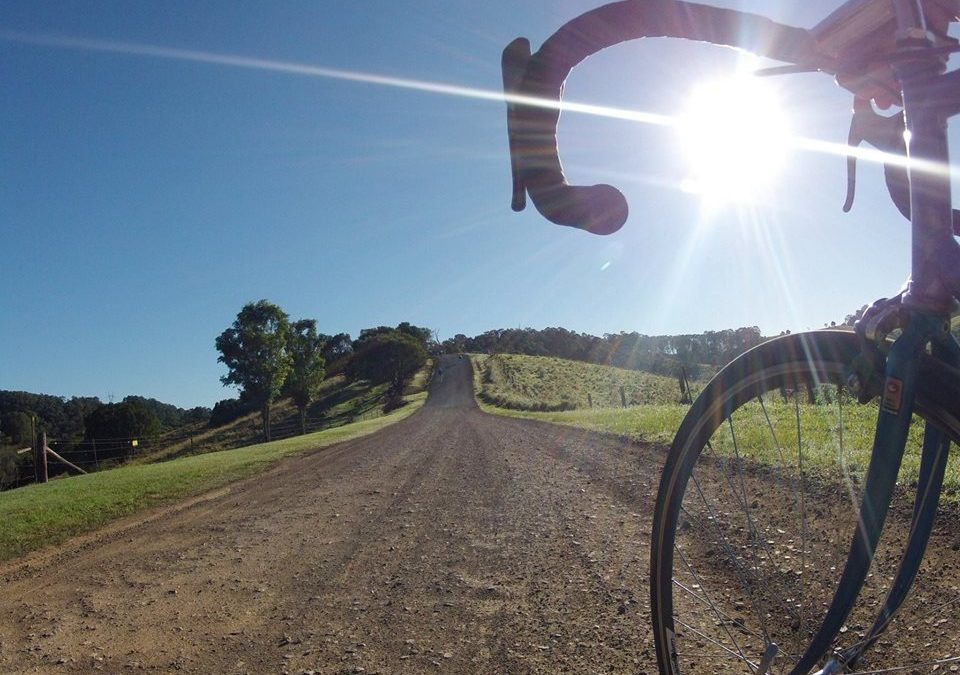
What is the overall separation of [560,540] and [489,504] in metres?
1.89

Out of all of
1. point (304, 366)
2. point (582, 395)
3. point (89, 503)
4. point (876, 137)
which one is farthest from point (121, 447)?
point (876, 137)

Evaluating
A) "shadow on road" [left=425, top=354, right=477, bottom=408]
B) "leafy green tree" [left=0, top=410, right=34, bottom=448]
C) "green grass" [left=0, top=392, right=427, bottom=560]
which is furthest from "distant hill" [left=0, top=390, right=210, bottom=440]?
"green grass" [left=0, top=392, right=427, bottom=560]

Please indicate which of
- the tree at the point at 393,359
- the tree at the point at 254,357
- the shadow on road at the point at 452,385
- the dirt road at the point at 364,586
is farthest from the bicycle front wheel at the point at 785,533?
the tree at the point at 393,359

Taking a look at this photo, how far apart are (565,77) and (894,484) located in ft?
3.41

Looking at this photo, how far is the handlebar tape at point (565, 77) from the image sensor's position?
1049mm

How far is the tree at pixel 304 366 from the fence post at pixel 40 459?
1315 inches

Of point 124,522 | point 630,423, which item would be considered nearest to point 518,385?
point 630,423

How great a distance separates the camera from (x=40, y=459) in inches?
689

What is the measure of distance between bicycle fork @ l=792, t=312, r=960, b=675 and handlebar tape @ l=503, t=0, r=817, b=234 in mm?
630

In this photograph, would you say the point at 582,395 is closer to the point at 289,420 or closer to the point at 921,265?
the point at 289,420

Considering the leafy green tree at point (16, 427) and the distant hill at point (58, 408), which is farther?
the distant hill at point (58, 408)

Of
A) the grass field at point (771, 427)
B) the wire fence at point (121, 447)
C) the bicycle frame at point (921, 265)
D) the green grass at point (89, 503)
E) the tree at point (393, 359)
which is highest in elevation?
the tree at point (393, 359)

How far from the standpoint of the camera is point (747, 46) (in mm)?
Result: 1105

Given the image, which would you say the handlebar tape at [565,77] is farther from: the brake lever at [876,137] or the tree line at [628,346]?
the tree line at [628,346]
